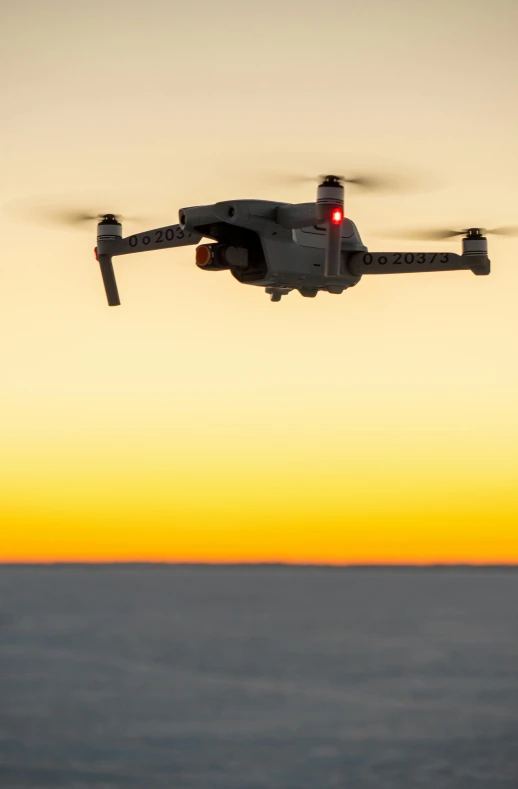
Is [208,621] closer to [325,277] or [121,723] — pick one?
[121,723]

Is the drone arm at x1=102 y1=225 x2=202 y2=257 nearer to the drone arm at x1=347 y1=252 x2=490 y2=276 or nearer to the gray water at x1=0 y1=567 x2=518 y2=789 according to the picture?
the drone arm at x1=347 y1=252 x2=490 y2=276

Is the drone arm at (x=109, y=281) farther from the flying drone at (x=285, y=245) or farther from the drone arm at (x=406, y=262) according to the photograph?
the drone arm at (x=406, y=262)

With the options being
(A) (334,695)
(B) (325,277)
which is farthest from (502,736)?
(B) (325,277)

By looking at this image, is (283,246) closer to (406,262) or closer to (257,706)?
(406,262)

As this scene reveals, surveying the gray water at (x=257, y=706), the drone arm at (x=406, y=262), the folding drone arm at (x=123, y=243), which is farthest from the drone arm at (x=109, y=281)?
the gray water at (x=257, y=706)

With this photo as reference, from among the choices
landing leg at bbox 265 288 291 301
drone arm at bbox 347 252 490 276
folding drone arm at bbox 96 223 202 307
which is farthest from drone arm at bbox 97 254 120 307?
drone arm at bbox 347 252 490 276

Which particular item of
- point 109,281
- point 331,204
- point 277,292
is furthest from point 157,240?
point 331,204

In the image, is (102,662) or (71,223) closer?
(71,223)
